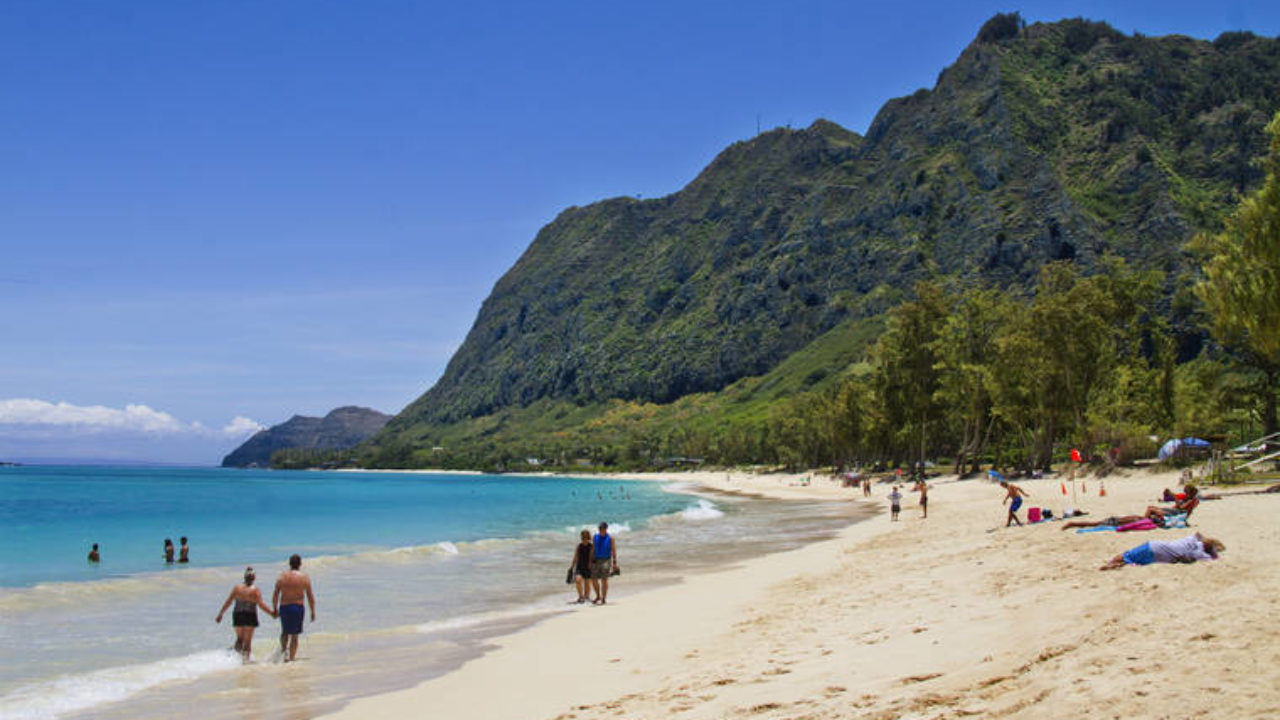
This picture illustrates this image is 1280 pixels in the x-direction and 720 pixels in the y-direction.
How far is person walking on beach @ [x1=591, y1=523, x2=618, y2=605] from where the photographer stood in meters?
20.8

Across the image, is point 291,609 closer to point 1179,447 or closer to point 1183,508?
point 1183,508

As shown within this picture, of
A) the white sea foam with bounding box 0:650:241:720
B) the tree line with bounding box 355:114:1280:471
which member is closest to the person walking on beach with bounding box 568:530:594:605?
the white sea foam with bounding box 0:650:241:720

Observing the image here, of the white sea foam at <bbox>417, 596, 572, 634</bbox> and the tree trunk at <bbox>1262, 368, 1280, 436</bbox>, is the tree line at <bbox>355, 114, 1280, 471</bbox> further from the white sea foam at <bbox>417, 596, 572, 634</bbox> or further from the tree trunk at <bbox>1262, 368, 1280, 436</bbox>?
the white sea foam at <bbox>417, 596, 572, 634</bbox>

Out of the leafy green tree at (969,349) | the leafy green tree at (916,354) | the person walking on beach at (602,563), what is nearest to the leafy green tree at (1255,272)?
the person walking on beach at (602,563)

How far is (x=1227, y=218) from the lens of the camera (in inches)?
1201

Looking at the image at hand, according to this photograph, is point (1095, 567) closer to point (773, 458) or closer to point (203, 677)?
point (203, 677)

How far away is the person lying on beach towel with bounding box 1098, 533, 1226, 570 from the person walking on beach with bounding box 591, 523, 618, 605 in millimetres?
11499

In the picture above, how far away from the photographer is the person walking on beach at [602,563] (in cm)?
2084

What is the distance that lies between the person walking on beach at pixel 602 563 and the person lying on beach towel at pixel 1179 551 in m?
11.5

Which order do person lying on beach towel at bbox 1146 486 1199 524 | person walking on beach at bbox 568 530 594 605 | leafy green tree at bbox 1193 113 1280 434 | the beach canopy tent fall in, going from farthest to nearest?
1. the beach canopy tent
2. leafy green tree at bbox 1193 113 1280 434
3. person walking on beach at bbox 568 530 594 605
4. person lying on beach towel at bbox 1146 486 1199 524

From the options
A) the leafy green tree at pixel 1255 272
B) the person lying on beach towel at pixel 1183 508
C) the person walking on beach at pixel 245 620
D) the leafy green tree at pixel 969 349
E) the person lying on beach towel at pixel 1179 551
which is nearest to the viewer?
the person lying on beach towel at pixel 1179 551

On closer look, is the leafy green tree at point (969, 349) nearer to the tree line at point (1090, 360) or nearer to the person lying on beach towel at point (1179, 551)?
the tree line at point (1090, 360)

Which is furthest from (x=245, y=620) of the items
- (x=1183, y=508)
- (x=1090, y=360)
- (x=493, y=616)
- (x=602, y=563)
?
(x=1090, y=360)

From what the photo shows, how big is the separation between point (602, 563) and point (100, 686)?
11.1m
